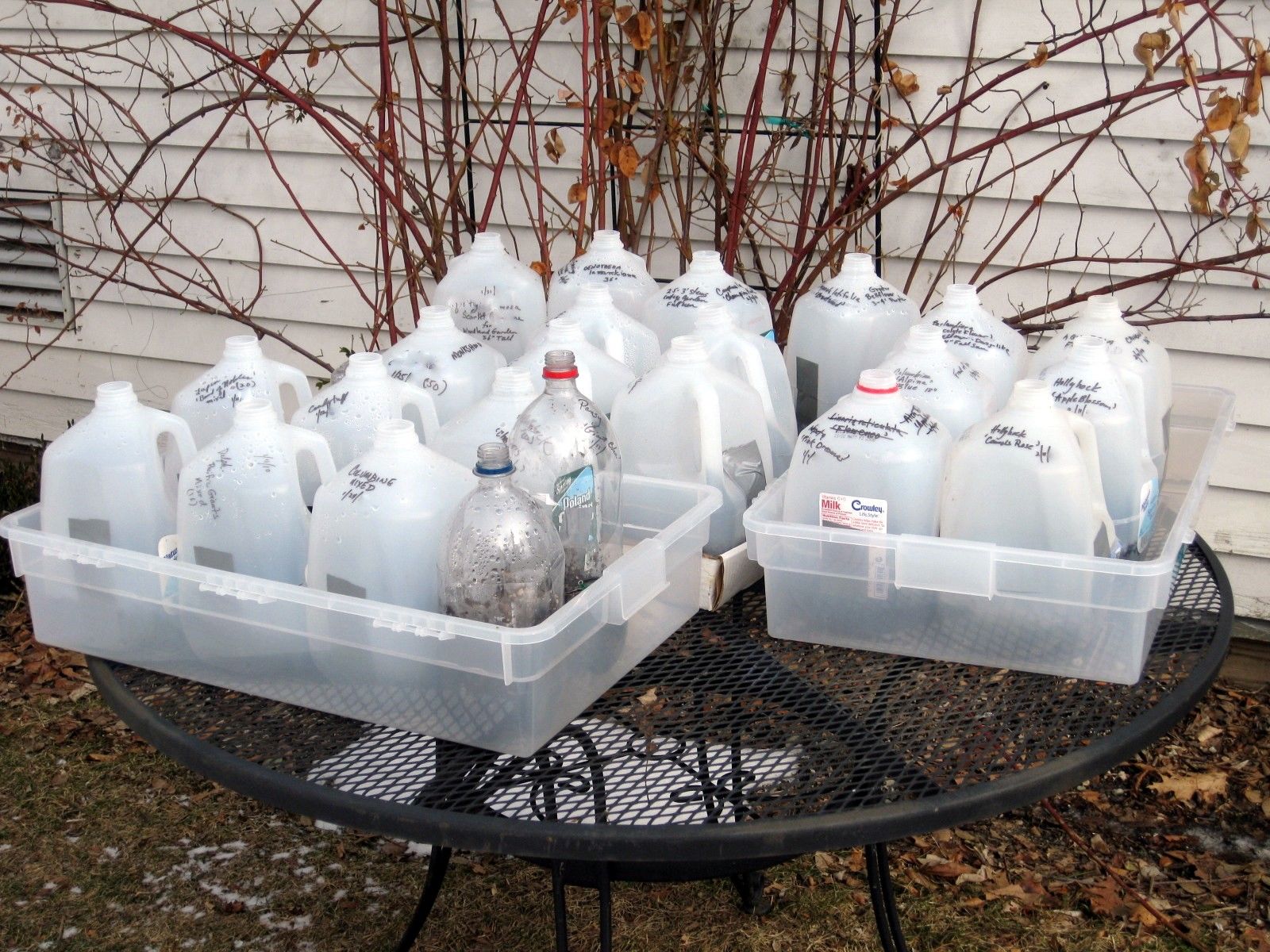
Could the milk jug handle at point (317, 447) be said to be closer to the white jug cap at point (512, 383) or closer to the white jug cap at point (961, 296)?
the white jug cap at point (512, 383)

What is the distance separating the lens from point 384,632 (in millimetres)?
1204

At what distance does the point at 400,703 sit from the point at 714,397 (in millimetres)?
512

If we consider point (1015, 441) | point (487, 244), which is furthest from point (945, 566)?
point (487, 244)

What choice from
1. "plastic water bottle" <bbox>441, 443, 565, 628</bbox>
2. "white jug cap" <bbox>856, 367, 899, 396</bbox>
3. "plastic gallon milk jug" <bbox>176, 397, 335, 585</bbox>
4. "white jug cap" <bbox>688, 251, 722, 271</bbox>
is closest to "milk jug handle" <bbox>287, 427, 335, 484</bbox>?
"plastic gallon milk jug" <bbox>176, 397, 335, 585</bbox>

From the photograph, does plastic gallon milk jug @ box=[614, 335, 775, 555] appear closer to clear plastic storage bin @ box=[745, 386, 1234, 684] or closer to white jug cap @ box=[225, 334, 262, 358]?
clear plastic storage bin @ box=[745, 386, 1234, 684]

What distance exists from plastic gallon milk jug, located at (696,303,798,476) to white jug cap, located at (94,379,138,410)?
0.71 m

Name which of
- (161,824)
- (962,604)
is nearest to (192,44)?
(161,824)

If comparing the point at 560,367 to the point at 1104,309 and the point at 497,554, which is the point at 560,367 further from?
the point at 1104,309

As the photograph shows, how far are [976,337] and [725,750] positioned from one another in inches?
27.0

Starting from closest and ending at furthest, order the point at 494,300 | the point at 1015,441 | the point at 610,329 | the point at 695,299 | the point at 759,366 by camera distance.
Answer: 1. the point at 1015,441
2. the point at 759,366
3. the point at 610,329
4. the point at 695,299
5. the point at 494,300

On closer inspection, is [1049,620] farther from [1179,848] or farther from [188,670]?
[1179,848]

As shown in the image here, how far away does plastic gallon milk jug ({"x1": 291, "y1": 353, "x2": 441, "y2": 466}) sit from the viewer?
1465 mm

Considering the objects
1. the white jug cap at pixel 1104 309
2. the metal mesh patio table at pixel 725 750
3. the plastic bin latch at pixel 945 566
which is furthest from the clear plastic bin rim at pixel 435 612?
the white jug cap at pixel 1104 309

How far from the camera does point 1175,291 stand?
283 centimetres
